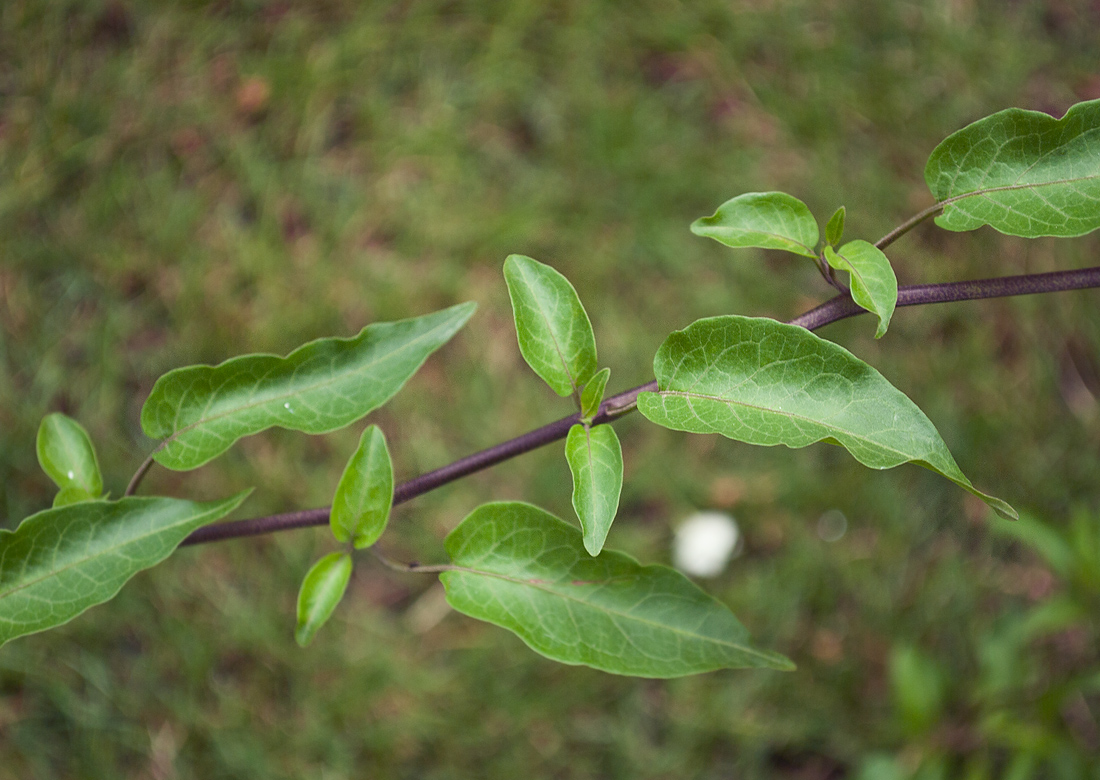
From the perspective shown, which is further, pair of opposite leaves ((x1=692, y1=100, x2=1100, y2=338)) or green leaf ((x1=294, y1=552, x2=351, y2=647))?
green leaf ((x1=294, y1=552, x2=351, y2=647))

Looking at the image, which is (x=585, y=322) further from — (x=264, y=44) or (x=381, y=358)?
(x=264, y=44)

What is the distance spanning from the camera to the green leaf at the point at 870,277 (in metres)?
0.92

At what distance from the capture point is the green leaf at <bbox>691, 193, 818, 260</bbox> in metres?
1.04

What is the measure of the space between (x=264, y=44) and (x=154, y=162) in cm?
65

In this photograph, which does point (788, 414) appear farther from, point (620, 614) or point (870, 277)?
point (620, 614)

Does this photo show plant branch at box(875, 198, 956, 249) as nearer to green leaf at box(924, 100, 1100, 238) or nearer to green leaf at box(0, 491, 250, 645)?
green leaf at box(924, 100, 1100, 238)

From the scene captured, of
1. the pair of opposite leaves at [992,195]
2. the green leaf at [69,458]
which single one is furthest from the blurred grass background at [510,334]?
the pair of opposite leaves at [992,195]

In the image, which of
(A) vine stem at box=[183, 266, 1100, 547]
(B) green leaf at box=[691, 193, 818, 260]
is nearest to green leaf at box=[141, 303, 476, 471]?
(A) vine stem at box=[183, 266, 1100, 547]

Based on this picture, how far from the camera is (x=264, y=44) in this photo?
10.8 feet

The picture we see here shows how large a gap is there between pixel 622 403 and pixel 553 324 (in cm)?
15

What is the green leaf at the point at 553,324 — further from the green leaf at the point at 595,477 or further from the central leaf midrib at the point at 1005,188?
the central leaf midrib at the point at 1005,188

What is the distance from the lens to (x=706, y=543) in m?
2.95

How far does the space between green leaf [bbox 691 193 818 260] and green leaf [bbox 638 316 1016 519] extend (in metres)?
0.17

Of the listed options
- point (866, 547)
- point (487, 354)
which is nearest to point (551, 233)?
point (487, 354)
